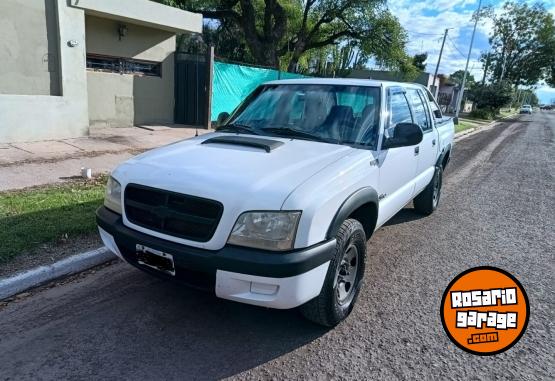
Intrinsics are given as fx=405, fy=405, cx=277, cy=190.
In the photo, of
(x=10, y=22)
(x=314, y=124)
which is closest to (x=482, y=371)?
(x=314, y=124)

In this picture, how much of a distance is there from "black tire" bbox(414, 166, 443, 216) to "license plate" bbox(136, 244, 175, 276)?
4.07 meters

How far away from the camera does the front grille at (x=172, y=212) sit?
2.51 meters

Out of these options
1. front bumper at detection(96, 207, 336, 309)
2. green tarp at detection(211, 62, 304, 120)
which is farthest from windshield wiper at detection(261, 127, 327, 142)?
green tarp at detection(211, 62, 304, 120)

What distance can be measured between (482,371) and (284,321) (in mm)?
1366

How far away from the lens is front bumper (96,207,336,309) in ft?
7.81

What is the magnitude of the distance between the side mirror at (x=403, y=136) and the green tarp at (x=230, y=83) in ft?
32.9

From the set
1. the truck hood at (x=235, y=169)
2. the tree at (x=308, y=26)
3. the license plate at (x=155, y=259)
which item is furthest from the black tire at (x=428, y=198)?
the tree at (x=308, y=26)

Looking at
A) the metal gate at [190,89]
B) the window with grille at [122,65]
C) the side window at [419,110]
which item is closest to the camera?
the side window at [419,110]

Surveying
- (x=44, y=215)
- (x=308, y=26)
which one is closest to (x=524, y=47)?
(x=308, y=26)

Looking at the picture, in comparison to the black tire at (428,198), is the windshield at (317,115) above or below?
→ above

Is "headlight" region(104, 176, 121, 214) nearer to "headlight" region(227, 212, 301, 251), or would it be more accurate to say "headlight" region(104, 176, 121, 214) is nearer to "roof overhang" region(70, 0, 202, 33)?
"headlight" region(227, 212, 301, 251)

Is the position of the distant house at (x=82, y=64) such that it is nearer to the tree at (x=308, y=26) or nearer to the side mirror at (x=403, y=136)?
the side mirror at (x=403, y=136)

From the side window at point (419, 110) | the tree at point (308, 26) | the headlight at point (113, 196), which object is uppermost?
the tree at point (308, 26)

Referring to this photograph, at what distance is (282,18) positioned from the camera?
2022 cm
